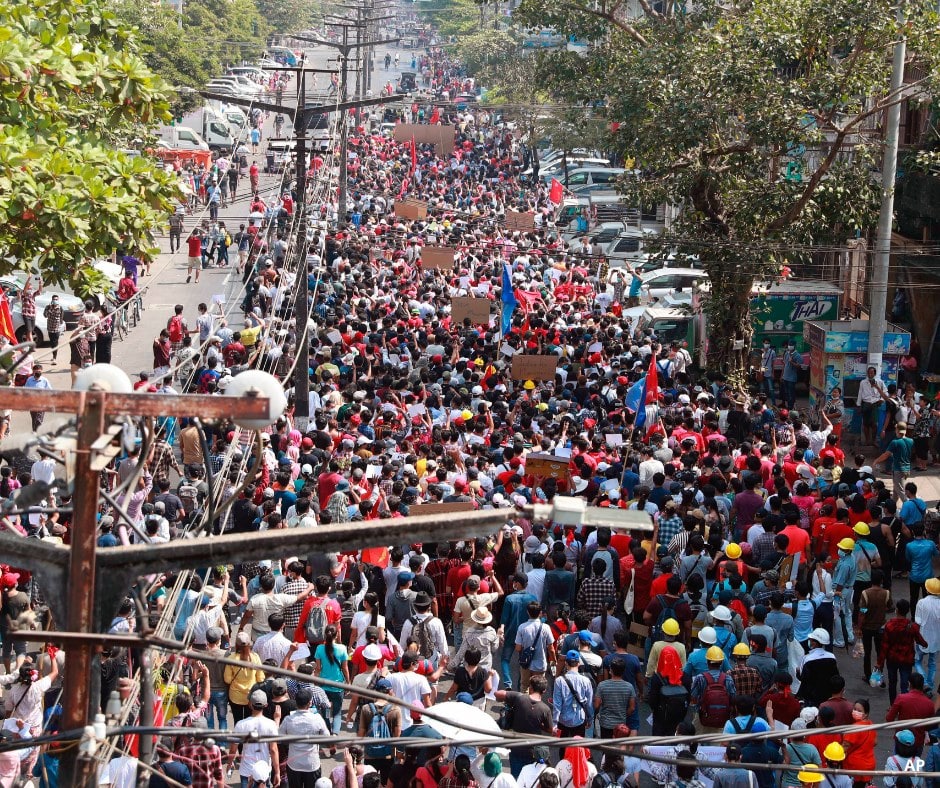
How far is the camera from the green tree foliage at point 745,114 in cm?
2095


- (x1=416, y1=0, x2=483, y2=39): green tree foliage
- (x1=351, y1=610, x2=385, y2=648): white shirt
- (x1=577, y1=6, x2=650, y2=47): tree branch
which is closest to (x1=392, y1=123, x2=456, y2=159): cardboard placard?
(x1=577, y1=6, x2=650, y2=47): tree branch

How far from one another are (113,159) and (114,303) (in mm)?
14153

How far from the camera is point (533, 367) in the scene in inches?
822

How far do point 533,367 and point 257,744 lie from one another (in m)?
11.4

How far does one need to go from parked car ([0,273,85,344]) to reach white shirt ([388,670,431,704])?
16.2 meters

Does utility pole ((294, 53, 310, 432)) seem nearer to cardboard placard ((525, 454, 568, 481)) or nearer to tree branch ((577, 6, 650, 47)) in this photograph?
cardboard placard ((525, 454, 568, 481))

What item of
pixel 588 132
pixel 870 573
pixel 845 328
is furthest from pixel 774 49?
pixel 588 132

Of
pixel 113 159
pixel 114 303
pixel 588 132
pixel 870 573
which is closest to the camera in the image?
pixel 870 573

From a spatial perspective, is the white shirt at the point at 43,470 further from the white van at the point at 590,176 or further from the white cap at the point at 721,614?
the white van at the point at 590,176

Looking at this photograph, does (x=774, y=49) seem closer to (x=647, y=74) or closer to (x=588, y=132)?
(x=647, y=74)

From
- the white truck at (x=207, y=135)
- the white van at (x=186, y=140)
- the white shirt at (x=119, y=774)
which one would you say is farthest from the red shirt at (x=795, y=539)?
the white truck at (x=207, y=135)

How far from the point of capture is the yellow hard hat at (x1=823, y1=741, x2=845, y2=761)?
31.2ft

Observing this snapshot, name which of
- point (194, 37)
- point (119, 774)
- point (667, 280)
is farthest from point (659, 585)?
point (194, 37)

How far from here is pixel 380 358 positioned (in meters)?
22.0
